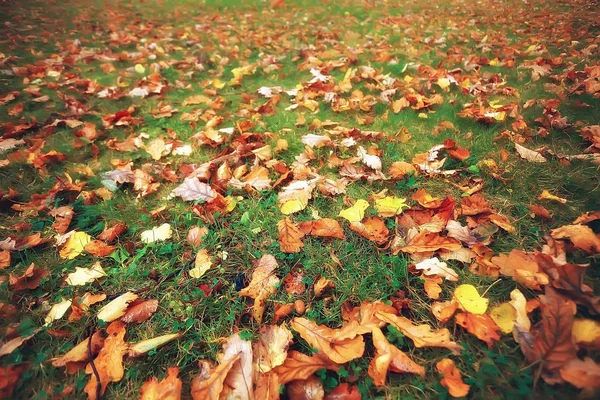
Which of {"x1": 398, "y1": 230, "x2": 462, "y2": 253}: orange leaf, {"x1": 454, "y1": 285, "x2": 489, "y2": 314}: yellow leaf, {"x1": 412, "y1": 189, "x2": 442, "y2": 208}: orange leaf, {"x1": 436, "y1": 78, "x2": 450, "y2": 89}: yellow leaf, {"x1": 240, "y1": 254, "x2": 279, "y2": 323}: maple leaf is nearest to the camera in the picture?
{"x1": 454, "y1": 285, "x2": 489, "y2": 314}: yellow leaf

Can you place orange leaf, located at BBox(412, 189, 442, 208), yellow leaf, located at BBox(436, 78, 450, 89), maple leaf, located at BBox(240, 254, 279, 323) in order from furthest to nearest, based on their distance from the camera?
yellow leaf, located at BBox(436, 78, 450, 89) < orange leaf, located at BBox(412, 189, 442, 208) < maple leaf, located at BBox(240, 254, 279, 323)

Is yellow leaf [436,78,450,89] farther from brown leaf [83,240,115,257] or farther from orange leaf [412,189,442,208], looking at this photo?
brown leaf [83,240,115,257]

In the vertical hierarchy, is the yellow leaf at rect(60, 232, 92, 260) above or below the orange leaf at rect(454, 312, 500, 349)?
below

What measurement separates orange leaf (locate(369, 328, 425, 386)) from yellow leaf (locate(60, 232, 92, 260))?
1.58 metres

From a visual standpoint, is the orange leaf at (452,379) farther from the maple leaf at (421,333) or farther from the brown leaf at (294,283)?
the brown leaf at (294,283)

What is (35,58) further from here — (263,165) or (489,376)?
(489,376)

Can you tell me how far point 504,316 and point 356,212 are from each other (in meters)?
0.78

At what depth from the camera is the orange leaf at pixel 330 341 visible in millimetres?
1109

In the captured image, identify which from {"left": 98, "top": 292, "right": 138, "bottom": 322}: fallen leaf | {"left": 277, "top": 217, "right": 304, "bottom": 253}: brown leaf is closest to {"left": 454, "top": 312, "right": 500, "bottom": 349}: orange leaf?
{"left": 277, "top": 217, "right": 304, "bottom": 253}: brown leaf

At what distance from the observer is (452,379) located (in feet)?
3.39

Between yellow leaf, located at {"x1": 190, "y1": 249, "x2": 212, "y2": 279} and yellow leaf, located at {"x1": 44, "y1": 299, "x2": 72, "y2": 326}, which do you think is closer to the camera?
yellow leaf, located at {"x1": 44, "y1": 299, "x2": 72, "y2": 326}

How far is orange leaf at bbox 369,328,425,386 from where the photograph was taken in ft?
3.50

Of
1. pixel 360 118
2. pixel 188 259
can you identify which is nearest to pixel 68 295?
pixel 188 259

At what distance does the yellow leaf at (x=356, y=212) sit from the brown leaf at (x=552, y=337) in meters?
0.82
